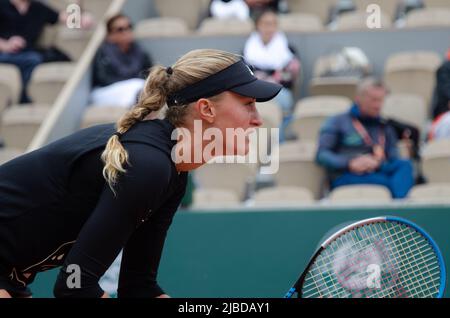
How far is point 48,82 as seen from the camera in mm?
7688

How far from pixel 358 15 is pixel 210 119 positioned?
5.29m

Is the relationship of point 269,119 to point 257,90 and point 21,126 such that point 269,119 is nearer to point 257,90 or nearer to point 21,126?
point 21,126

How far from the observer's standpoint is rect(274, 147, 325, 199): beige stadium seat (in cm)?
622

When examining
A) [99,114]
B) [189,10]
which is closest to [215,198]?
[99,114]

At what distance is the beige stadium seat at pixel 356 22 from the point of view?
762cm

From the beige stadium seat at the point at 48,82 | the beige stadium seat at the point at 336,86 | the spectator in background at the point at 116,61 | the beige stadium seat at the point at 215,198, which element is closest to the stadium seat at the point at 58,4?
the beige stadium seat at the point at 48,82

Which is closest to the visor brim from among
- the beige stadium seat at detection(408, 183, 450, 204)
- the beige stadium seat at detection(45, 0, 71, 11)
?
the beige stadium seat at detection(408, 183, 450, 204)

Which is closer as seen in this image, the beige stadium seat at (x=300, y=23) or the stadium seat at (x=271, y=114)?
the stadium seat at (x=271, y=114)

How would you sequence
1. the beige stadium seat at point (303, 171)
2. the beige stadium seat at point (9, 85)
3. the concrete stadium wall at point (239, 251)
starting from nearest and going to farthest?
the concrete stadium wall at point (239, 251) → the beige stadium seat at point (303, 171) → the beige stadium seat at point (9, 85)

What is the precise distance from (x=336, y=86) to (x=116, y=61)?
1665 millimetres

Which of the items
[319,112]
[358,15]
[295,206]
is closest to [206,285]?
[295,206]

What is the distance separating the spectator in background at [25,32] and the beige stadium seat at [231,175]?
2.13m

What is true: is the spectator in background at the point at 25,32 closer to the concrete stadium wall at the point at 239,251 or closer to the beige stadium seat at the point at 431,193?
the concrete stadium wall at the point at 239,251

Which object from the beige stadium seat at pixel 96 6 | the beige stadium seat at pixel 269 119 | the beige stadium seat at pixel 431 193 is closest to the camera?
the beige stadium seat at pixel 431 193
